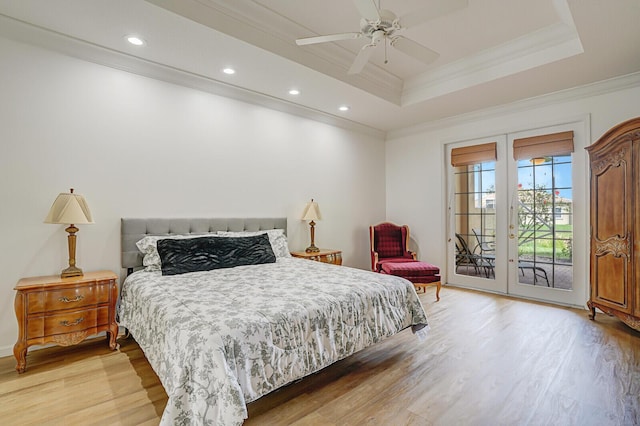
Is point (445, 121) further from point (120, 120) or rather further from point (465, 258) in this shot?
point (120, 120)

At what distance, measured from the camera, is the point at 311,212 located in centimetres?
447

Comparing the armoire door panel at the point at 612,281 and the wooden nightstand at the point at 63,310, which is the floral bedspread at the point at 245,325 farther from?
the armoire door panel at the point at 612,281

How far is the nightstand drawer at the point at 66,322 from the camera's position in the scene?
7.91ft

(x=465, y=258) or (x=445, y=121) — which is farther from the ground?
(x=445, y=121)

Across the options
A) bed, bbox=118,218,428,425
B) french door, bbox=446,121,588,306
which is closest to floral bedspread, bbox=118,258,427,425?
bed, bbox=118,218,428,425

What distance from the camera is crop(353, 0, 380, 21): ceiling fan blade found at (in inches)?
85.0

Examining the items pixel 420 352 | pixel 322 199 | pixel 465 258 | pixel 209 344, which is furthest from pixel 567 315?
pixel 209 344

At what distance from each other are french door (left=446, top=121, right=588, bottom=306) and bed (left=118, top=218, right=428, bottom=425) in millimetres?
2539

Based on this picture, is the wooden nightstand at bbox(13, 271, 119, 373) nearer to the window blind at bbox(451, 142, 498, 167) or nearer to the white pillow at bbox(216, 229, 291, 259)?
the white pillow at bbox(216, 229, 291, 259)

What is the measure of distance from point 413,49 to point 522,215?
121 inches

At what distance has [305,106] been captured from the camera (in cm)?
457

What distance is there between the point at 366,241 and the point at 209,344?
4.32m

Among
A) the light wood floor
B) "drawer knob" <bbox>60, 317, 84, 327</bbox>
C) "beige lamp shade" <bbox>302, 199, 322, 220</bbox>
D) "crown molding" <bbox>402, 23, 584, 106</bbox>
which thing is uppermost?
"crown molding" <bbox>402, 23, 584, 106</bbox>

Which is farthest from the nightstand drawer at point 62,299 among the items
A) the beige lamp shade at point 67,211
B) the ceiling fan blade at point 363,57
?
the ceiling fan blade at point 363,57
